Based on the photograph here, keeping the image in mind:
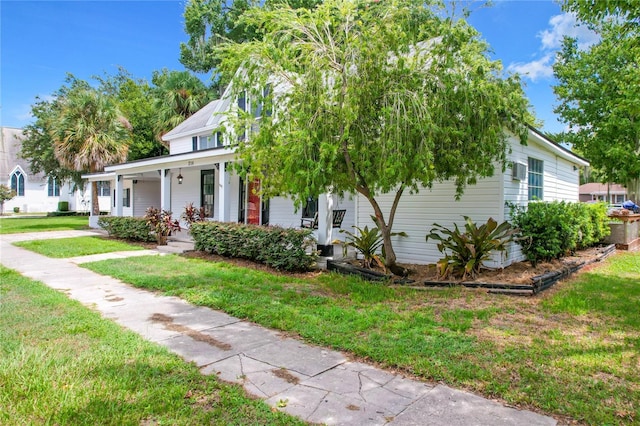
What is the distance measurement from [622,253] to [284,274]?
10147mm

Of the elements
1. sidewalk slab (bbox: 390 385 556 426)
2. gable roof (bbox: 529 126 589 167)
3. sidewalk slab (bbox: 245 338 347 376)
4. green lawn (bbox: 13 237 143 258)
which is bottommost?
sidewalk slab (bbox: 245 338 347 376)

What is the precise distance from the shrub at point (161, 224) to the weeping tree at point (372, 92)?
7.66m

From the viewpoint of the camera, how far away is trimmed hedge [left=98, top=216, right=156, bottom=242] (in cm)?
1383

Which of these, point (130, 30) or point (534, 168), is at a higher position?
point (130, 30)

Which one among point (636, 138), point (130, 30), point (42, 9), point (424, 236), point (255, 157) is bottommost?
point (424, 236)

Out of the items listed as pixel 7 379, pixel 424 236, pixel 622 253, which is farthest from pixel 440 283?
pixel 622 253

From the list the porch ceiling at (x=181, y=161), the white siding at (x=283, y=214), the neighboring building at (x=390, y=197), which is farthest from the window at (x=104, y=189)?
the white siding at (x=283, y=214)

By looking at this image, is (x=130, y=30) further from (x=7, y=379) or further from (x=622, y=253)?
(x=622, y=253)

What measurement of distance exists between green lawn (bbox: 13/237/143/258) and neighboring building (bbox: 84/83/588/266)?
7.38 ft

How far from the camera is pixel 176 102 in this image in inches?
992

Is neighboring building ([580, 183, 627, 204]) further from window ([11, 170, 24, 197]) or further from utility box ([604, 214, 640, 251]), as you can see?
window ([11, 170, 24, 197])

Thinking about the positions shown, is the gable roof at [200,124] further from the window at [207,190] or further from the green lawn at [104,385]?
the green lawn at [104,385]

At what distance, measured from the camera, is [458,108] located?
626 centimetres

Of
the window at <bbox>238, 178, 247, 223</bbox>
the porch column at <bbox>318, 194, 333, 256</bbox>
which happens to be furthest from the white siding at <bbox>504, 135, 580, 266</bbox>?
the window at <bbox>238, 178, 247, 223</bbox>
